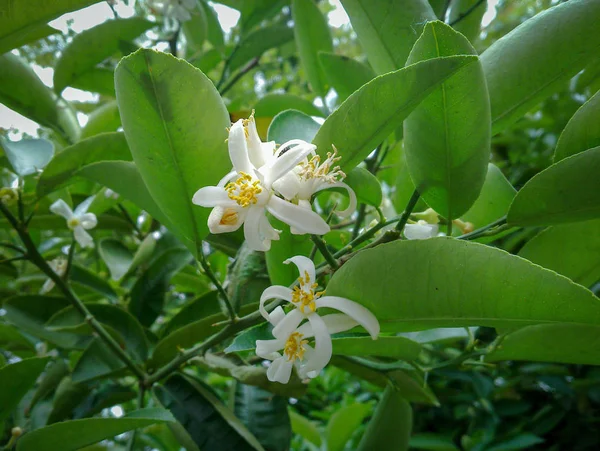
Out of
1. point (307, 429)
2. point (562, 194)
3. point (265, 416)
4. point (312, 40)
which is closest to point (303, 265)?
point (562, 194)

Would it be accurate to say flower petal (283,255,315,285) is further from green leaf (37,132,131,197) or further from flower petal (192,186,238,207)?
green leaf (37,132,131,197)

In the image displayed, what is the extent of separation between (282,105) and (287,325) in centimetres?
77

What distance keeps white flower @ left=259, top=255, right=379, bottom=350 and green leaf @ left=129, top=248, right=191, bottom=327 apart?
56cm

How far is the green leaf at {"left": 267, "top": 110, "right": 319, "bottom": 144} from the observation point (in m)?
0.68

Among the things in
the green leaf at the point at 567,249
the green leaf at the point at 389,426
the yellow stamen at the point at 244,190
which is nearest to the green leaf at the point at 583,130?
the green leaf at the point at 567,249

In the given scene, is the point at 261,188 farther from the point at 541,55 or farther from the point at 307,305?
the point at 541,55

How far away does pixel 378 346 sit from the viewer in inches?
25.8

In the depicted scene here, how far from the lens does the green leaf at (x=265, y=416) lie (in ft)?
2.78

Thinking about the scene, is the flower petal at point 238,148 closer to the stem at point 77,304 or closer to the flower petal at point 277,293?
the flower petal at point 277,293

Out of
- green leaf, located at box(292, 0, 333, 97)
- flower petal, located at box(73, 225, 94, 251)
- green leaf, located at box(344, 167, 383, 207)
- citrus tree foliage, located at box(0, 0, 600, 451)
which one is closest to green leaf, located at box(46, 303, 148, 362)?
citrus tree foliage, located at box(0, 0, 600, 451)

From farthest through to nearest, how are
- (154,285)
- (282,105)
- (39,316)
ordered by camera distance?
(282,105) → (154,285) → (39,316)

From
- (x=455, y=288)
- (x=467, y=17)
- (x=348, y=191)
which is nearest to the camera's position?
(x=455, y=288)

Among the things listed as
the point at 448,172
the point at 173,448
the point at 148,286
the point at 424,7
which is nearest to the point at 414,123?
the point at 448,172

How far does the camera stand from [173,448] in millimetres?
1429
